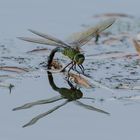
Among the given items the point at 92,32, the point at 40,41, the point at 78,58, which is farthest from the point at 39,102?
the point at 92,32

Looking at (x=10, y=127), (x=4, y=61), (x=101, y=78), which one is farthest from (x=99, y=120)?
(x=4, y=61)

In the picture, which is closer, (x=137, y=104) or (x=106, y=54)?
(x=137, y=104)

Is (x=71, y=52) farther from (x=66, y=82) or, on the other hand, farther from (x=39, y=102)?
(x=39, y=102)

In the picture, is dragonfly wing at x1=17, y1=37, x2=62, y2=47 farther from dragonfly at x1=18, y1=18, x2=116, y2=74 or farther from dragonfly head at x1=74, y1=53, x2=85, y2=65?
dragonfly head at x1=74, y1=53, x2=85, y2=65

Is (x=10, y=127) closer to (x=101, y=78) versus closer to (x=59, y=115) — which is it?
(x=59, y=115)

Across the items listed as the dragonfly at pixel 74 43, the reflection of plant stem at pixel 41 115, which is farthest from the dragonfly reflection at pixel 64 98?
the dragonfly at pixel 74 43

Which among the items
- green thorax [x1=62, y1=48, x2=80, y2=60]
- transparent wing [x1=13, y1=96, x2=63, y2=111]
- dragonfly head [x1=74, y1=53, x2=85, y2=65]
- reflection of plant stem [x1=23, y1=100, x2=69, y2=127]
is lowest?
reflection of plant stem [x1=23, y1=100, x2=69, y2=127]

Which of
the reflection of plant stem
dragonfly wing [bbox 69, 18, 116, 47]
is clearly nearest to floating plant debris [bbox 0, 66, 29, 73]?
dragonfly wing [bbox 69, 18, 116, 47]

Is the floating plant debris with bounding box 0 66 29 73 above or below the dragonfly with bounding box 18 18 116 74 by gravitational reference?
below
